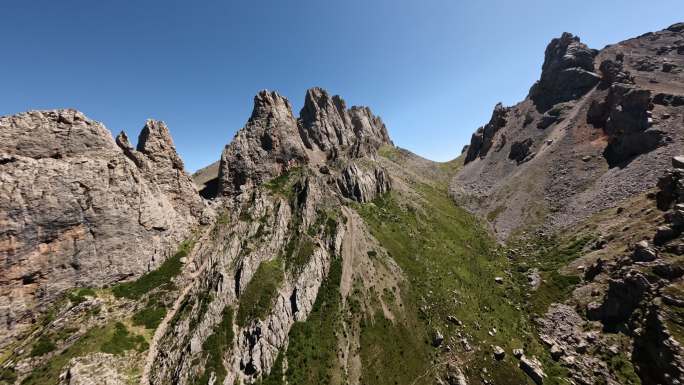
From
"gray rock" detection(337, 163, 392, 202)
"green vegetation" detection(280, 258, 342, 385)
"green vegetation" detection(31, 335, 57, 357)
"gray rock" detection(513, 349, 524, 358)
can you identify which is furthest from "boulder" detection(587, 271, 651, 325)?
"green vegetation" detection(31, 335, 57, 357)

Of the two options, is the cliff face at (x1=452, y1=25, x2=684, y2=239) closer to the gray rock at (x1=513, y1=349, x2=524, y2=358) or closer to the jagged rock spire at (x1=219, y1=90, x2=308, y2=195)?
the gray rock at (x1=513, y1=349, x2=524, y2=358)

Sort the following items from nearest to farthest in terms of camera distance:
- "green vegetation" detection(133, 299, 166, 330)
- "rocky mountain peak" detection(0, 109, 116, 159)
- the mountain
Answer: the mountain, "green vegetation" detection(133, 299, 166, 330), "rocky mountain peak" detection(0, 109, 116, 159)

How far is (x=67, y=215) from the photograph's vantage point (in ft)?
201

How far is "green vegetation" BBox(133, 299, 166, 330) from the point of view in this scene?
195 feet

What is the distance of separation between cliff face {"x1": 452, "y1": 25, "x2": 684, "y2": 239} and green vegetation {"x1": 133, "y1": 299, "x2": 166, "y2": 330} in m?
113

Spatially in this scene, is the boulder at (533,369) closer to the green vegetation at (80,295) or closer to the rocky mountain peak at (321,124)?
the green vegetation at (80,295)

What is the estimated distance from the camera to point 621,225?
233ft

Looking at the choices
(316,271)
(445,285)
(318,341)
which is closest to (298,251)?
(316,271)

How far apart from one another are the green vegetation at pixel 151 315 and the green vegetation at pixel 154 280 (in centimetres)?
380

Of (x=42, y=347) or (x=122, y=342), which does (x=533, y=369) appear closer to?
(x=122, y=342)

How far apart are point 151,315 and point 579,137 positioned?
175904 mm

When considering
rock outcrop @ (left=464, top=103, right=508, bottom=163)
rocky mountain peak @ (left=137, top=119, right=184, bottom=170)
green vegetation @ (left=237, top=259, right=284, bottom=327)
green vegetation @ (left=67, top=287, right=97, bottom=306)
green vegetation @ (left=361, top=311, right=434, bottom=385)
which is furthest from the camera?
rock outcrop @ (left=464, top=103, right=508, bottom=163)

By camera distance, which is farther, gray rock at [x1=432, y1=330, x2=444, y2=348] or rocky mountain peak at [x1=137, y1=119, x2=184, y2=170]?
rocky mountain peak at [x1=137, y1=119, x2=184, y2=170]

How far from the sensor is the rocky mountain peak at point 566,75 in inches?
6314
